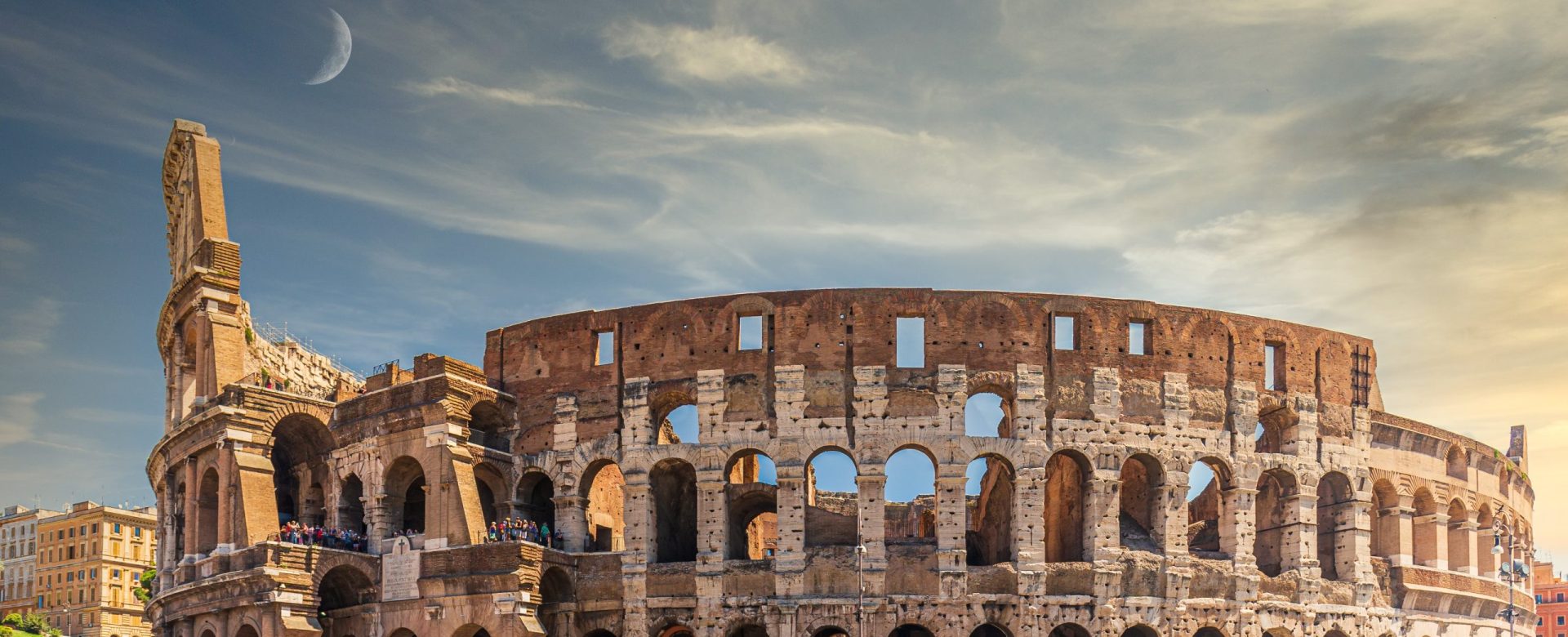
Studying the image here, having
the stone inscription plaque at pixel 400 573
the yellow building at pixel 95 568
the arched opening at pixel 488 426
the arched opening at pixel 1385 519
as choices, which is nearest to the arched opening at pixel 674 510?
the arched opening at pixel 488 426

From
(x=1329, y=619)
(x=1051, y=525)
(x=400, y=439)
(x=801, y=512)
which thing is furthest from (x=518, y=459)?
(x=1329, y=619)

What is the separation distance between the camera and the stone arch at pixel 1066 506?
38.6m

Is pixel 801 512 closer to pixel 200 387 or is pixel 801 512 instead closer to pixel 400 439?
pixel 400 439

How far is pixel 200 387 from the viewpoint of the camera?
1651 inches

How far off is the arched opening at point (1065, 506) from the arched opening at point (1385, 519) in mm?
8608

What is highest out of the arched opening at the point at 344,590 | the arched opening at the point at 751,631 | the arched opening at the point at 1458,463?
the arched opening at the point at 1458,463

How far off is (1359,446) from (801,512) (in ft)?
50.2

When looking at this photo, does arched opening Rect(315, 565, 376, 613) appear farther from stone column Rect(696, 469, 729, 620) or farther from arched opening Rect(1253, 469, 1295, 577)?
arched opening Rect(1253, 469, 1295, 577)

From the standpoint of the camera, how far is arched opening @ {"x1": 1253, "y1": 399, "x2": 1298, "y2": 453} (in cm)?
4069

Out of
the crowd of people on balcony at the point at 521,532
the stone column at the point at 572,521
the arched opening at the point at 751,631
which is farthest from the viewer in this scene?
the stone column at the point at 572,521

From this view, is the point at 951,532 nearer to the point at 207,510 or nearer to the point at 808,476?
the point at 808,476

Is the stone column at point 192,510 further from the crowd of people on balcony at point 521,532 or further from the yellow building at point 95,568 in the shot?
the yellow building at point 95,568

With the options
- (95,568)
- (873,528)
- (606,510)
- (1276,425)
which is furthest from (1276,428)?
(95,568)

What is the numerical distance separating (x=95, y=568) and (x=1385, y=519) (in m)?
66.9
